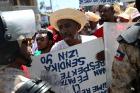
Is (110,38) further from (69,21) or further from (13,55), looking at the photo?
(13,55)

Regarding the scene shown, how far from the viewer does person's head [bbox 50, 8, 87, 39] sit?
4426 mm

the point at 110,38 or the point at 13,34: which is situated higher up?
the point at 13,34

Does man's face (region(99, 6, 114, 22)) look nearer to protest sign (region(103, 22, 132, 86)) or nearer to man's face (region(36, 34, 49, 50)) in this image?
man's face (region(36, 34, 49, 50))

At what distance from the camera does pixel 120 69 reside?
9.91 ft

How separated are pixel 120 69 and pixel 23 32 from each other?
2.64 feet

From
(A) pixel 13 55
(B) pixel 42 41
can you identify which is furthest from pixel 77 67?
(B) pixel 42 41

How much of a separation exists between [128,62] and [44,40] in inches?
108

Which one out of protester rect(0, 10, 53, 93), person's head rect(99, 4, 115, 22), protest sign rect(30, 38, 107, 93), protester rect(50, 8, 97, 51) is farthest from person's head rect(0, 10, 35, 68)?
person's head rect(99, 4, 115, 22)

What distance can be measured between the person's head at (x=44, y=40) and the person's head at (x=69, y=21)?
982mm

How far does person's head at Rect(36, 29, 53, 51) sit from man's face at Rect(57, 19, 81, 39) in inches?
41.2

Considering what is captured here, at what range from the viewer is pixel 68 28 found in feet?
14.5

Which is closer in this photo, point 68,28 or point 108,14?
point 68,28

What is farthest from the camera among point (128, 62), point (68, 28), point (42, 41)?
point (42, 41)

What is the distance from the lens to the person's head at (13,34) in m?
2.50
